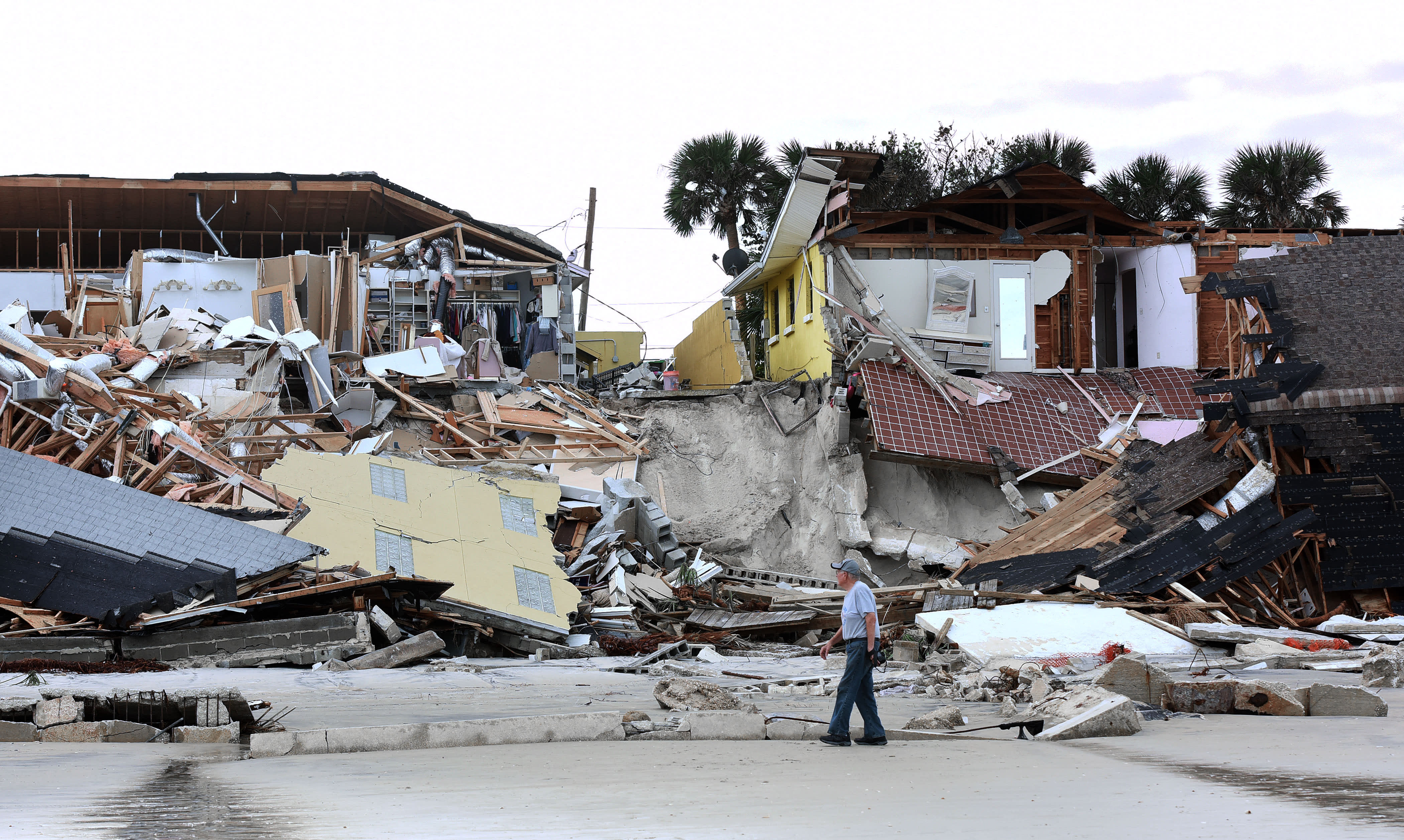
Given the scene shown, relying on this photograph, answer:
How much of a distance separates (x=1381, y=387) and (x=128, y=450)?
60.6 ft

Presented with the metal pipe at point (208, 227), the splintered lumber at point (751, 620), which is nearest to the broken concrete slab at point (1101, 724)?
the splintered lumber at point (751, 620)

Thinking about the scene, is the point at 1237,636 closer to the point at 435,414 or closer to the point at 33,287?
the point at 435,414

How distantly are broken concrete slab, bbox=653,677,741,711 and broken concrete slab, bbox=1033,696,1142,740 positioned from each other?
7.49ft

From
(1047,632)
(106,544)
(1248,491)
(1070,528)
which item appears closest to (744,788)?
(1047,632)

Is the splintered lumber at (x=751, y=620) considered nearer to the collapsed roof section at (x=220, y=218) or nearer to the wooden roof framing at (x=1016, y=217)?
the wooden roof framing at (x=1016, y=217)

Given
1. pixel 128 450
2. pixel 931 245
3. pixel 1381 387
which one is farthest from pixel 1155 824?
pixel 931 245

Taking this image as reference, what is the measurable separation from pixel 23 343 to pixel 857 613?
678 inches

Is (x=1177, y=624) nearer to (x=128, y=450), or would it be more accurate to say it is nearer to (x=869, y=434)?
(x=869, y=434)

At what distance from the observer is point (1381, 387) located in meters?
15.6

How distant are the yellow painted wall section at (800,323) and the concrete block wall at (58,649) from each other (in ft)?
46.4

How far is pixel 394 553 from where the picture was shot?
47.3ft

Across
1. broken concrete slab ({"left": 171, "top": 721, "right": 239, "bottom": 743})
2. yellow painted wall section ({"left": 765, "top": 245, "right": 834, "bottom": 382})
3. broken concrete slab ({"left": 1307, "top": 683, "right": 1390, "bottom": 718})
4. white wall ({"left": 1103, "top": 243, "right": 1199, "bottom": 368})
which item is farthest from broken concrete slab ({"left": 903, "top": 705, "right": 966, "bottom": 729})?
white wall ({"left": 1103, "top": 243, "right": 1199, "bottom": 368})

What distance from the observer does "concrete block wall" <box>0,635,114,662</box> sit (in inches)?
469

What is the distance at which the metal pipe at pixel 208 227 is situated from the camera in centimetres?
2820
